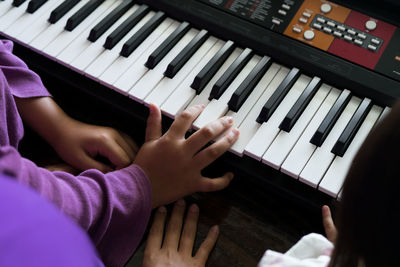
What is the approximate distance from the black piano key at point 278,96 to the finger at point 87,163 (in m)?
0.36

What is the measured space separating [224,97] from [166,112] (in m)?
0.13

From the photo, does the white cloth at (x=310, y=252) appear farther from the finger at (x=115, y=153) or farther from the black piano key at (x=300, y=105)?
the finger at (x=115, y=153)

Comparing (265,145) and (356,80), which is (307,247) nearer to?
(265,145)

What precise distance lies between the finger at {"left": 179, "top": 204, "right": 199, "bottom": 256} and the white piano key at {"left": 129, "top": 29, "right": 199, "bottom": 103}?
0.85 feet

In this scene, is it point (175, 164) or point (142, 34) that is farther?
point (142, 34)

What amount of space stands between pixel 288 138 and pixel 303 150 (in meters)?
0.04

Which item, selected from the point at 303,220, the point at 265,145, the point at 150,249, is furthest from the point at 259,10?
the point at 150,249

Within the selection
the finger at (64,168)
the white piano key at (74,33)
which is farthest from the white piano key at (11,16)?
the finger at (64,168)

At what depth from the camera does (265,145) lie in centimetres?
100

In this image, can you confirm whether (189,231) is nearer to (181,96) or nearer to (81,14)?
(181,96)

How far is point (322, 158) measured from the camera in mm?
980

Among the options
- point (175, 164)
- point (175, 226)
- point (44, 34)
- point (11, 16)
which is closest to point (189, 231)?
point (175, 226)

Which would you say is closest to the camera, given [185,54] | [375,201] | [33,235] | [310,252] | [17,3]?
[33,235]

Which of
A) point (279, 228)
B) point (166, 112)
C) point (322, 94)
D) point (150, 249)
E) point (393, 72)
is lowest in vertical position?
point (150, 249)
